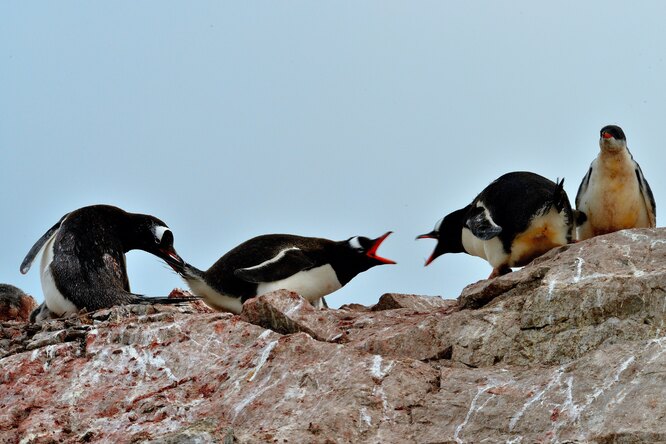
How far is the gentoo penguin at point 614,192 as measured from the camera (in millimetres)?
11586

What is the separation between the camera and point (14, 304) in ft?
42.3

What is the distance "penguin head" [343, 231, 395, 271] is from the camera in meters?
12.7

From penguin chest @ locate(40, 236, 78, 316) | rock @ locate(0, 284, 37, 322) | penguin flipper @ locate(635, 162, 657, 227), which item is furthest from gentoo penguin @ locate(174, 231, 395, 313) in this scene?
penguin flipper @ locate(635, 162, 657, 227)

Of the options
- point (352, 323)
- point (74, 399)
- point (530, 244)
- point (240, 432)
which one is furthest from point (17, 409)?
point (530, 244)

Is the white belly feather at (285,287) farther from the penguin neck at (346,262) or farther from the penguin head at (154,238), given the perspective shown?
the penguin head at (154,238)

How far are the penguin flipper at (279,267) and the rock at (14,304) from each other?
9.52ft

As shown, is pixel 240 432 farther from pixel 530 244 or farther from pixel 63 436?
pixel 530 244

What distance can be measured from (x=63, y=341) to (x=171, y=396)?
5.34 ft

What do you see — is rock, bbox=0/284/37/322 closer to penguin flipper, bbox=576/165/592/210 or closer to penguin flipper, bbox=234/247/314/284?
penguin flipper, bbox=234/247/314/284

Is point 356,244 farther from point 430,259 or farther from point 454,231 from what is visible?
point 454,231

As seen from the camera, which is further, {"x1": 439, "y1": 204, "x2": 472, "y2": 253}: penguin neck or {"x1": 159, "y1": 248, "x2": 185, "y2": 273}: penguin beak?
{"x1": 439, "y1": 204, "x2": 472, "y2": 253}: penguin neck

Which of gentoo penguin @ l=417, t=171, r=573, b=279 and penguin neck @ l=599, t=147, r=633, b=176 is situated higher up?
penguin neck @ l=599, t=147, r=633, b=176

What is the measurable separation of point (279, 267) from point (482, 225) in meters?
2.16

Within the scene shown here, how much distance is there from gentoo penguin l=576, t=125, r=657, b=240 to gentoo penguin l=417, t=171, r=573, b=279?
1.72 feet
